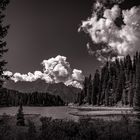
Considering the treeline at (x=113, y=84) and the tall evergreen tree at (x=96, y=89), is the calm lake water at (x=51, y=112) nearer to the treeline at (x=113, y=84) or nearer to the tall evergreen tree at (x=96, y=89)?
the treeline at (x=113, y=84)

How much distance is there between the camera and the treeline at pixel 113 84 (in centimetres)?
13775

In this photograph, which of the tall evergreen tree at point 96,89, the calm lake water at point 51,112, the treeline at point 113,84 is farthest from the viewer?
the tall evergreen tree at point 96,89

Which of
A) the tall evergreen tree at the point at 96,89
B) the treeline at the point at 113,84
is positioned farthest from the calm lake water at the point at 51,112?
the tall evergreen tree at the point at 96,89

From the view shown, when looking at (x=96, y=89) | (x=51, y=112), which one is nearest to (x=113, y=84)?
(x=96, y=89)

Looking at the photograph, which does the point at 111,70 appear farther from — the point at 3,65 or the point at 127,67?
the point at 3,65

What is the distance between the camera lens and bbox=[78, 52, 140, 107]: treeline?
13775 cm

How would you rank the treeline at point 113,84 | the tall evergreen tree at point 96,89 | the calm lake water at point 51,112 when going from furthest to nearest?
the tall evergreen tree at point 96,89 < the treeline at point 113,84 < the calm lake water at point 51,112

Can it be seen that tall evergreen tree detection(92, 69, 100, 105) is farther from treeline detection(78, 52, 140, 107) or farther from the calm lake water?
the calm lake water

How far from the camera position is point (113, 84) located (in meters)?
162

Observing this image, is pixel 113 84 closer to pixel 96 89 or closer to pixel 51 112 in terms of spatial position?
pixel 96 89

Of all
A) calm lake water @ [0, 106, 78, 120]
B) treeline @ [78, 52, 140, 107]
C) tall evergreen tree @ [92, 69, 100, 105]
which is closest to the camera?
calm lake water @ [0, 106, 78, 120]

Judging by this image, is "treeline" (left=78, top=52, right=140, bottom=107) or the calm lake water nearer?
the calm lake water

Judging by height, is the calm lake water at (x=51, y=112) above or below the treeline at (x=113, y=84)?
below

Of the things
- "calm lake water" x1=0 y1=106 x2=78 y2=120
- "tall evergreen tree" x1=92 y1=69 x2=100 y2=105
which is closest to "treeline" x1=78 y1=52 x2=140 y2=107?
"tall evergreen tree" x1=92 y1=69 x2=100 y2=105
